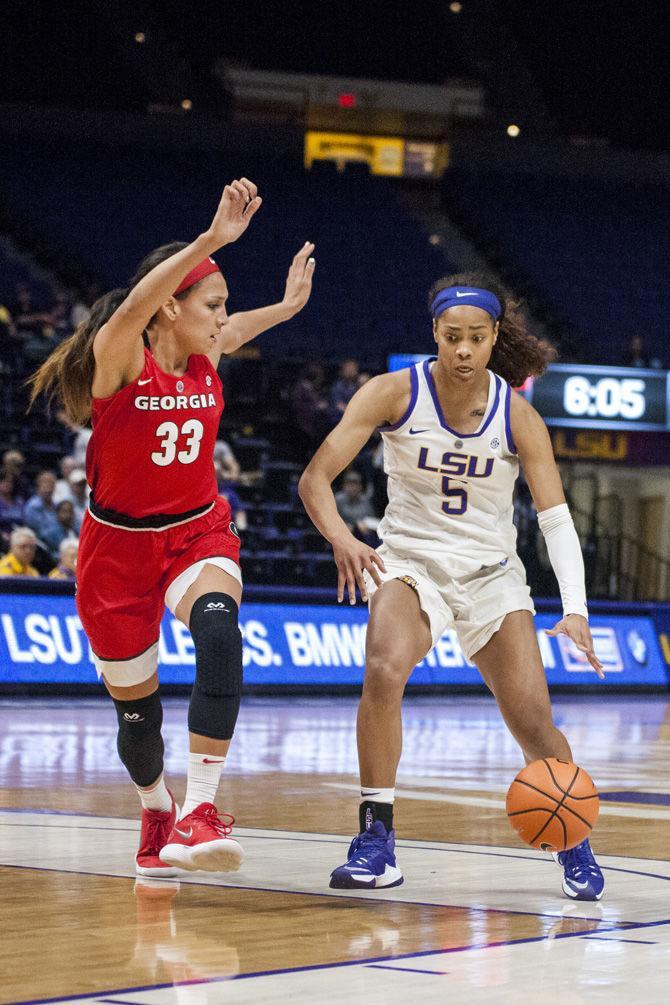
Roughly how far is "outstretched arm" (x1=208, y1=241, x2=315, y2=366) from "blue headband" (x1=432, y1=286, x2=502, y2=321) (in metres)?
0.56

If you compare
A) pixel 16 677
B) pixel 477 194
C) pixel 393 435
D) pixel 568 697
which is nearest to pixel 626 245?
pixel 477 194

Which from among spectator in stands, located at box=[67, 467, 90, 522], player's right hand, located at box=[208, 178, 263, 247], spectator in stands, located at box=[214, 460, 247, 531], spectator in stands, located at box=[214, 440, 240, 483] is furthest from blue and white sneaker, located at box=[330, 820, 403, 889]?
spectator in stands, located at box=[214, 440, 240, 483]

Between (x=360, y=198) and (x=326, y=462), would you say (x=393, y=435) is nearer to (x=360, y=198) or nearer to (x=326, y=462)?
(x=326, y=462)

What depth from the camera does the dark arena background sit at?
4.42 m

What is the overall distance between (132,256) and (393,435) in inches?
845

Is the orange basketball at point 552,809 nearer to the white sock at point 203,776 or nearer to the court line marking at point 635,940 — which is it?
the court line marking at point 635,940

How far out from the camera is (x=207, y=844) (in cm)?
458

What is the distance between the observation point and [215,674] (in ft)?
16.0

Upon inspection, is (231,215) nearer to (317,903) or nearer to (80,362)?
(80,362)

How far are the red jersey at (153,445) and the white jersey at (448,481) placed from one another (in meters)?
0.76

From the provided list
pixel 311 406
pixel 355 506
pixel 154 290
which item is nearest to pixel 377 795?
pixel 154 290

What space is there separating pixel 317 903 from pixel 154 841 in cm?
79

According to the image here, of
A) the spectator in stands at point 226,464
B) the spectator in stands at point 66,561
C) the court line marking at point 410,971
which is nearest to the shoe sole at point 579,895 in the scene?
the court line marking at point 410,971

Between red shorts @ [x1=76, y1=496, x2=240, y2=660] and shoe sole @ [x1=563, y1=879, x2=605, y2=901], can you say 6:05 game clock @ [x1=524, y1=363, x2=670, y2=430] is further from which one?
shoe sole @ [x1=563, y1=879, x2=605, y2=901]
